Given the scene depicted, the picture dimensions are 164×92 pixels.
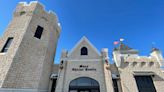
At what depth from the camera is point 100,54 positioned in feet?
48.8

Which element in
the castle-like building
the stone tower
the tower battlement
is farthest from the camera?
the tower battlement

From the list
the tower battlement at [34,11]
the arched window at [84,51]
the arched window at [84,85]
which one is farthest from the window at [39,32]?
the arched window at [84,85]

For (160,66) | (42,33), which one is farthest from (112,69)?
(42,33)

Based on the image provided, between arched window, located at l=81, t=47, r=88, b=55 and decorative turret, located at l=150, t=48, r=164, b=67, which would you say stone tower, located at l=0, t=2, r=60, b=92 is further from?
decorative turret, located at l=150, t=48, r=164, b=67

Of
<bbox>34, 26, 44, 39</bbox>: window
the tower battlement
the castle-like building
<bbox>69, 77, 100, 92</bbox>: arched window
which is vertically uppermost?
the tower battlement

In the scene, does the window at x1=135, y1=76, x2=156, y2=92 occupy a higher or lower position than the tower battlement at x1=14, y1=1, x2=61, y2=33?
lower

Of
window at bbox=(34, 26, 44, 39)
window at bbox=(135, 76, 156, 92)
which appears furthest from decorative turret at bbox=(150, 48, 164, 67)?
window at bbox=(34, 26, 44, 39)

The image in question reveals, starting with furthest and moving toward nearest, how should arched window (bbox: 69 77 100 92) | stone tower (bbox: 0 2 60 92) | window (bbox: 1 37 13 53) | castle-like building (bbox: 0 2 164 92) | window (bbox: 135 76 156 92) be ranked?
window (bbox: 135 76 156 92), arched window (bbox: 69 77 100 92), window (bbox: 1 37 13 53), castle-like building (bbox: 0 2 164 92), stone tower (bbox: 0 2 60 92)

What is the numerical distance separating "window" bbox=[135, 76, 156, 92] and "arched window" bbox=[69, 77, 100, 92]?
514 cm

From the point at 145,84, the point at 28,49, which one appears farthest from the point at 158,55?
the point at 28,49

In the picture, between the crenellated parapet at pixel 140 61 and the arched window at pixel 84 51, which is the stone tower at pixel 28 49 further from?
the crenellated parapet at pixel 140 61

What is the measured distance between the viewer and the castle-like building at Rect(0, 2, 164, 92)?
11219 millimetres

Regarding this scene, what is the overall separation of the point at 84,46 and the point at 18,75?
28.5 ft

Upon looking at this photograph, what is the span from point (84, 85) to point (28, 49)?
739cm
